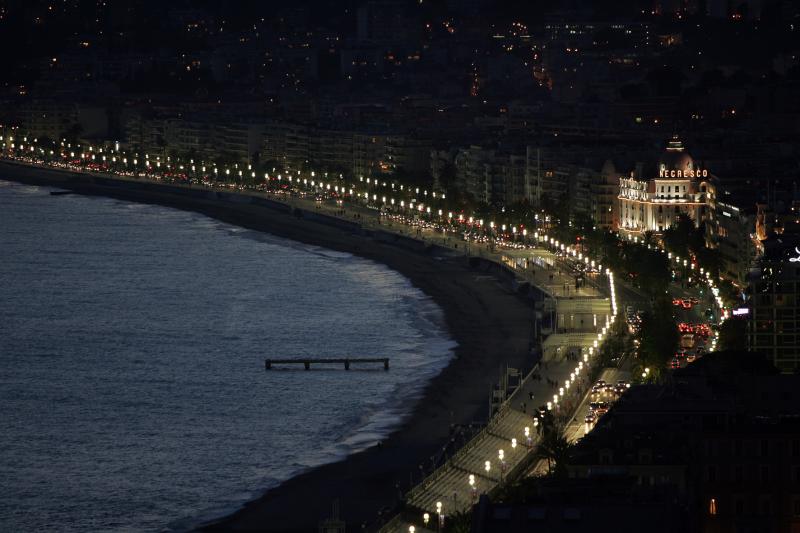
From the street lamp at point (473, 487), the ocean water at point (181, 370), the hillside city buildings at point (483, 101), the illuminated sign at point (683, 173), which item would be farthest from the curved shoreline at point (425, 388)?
the illuminated sign at point (683, 173)

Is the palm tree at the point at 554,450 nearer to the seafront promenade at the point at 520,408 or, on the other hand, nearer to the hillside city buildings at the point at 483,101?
the seafront promenade at the point at 520,408

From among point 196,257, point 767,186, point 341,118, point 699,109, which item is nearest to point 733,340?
point 767,186

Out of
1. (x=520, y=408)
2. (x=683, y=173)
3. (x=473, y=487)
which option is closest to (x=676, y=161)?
(x=683, y=173)

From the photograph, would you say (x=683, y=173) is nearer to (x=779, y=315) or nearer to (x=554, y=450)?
(x=779, y=315)

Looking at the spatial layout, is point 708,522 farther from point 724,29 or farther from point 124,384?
point 724,29

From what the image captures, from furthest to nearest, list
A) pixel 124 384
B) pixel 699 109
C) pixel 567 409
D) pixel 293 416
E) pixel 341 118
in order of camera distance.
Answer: pixel 341 118, pixel 699 109, pixel 124 384, pixel 293 416, pixel 567 409

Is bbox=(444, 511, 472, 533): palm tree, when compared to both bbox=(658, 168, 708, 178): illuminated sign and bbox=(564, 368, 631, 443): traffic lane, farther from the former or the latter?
bbox=(658, 168, 708, 178): illuminated sign
